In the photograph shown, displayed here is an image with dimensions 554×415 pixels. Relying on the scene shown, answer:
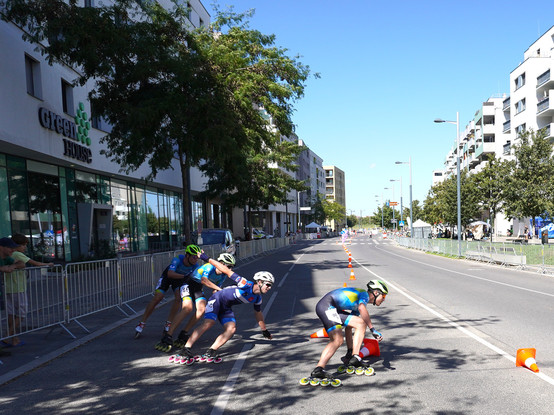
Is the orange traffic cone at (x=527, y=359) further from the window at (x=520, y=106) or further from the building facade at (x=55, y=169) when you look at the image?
the window at (x=520, y=106)

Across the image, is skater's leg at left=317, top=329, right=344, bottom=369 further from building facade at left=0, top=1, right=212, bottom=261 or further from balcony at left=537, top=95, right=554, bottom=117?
balcony at left=537, top=95, right=554, bottom=117

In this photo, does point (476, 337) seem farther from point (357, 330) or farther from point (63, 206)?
point (63, 206)

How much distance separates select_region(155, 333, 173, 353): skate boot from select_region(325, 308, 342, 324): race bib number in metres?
2.85

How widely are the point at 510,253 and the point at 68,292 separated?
20.0 m

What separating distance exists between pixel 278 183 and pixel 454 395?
3050 centimetres

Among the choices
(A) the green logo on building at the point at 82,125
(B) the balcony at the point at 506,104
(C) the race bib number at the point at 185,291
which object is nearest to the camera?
(C) the race bib number at the point at 185,291

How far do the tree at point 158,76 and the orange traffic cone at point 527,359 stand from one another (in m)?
11.5

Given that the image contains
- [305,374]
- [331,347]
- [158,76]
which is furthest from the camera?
[158,76]


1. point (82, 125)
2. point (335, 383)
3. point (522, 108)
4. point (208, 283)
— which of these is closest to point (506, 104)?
point (522, 108)

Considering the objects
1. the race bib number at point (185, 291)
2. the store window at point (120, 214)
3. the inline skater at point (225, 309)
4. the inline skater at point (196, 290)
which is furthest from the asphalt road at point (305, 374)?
the store window at point (120, 214)

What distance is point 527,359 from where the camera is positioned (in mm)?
5738

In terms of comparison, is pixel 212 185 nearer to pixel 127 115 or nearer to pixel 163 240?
pixel 163 240

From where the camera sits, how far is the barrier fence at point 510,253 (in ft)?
64.8

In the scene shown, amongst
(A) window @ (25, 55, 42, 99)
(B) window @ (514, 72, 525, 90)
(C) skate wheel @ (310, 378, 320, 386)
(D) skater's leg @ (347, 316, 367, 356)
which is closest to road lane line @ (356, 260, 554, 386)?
(D) skater's leg @ (347, 316, 367, 356)
